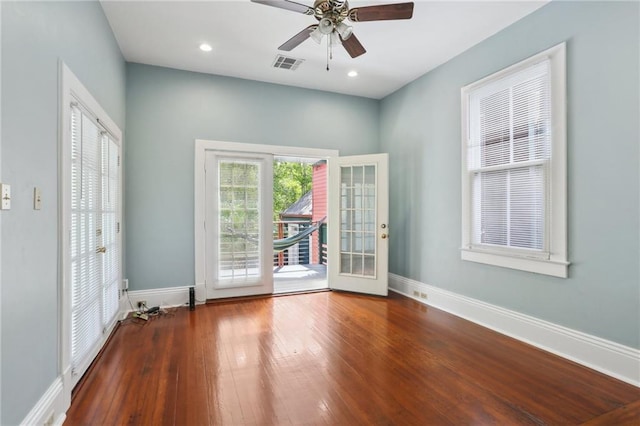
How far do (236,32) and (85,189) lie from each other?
2.11 m

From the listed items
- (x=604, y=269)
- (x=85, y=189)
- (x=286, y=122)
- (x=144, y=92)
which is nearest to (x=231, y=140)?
(x=286, y=122)

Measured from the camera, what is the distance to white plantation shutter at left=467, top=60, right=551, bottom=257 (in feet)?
9.30

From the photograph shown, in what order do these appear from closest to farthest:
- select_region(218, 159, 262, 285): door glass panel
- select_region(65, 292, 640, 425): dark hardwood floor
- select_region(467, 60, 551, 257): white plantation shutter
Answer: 1. select_region(65, 292, 640, 425): dark hardwood floor
2. select_region(467, 60, 551, 257): white plantation shutter
3. select_region(218, 159, 262, 285): door glass panel

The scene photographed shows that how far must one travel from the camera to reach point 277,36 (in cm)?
330

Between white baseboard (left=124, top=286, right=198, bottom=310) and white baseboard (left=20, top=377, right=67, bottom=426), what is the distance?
206 centimetres

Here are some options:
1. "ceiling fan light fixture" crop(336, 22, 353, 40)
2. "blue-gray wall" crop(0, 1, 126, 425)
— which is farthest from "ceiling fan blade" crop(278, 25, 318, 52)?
"blue-gray wall" crop(0, 1, 126, 425)

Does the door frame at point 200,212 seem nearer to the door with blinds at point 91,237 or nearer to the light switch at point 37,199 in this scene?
the door with blinds at point 91,237

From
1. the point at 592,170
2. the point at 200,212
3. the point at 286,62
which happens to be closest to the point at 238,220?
the point at 200,212

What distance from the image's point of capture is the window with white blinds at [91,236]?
2.16 metres

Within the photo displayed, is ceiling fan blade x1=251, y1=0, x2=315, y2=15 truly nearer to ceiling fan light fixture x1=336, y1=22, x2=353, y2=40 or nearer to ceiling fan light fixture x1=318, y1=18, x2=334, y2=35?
ceiling fan light fixture x1=318, y1=18, x2=334, y2=35

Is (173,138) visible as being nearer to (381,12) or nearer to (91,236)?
(91,236)

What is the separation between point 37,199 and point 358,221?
12.2 ft

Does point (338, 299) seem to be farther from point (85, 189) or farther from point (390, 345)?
point (85, 189)

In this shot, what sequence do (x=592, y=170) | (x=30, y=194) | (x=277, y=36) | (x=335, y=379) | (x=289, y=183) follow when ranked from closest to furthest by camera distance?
1. (x=30, y=194)
2. (x=335, y=379)
3. (x=592, y=170)
4. (x=277, y=36)
5. (x=289, y=183)
